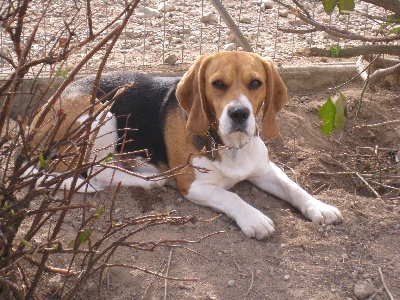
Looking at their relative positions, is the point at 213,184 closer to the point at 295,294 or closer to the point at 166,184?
the point at 166,184

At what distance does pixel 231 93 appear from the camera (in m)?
4.70

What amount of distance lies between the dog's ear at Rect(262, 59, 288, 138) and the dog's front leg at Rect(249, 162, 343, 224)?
395 millimetres

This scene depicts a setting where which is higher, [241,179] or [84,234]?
[84,234]

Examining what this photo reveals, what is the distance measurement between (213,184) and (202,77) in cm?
85

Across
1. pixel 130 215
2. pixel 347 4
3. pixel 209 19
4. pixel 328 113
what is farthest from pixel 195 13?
pixel 347 4

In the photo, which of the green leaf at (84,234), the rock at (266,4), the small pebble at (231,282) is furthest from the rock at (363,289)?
the rock at (266,4)

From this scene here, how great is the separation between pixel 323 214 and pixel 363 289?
0.92m

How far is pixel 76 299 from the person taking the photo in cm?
372

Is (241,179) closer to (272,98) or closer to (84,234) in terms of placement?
(272,98)

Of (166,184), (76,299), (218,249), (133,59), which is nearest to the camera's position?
(76,299)

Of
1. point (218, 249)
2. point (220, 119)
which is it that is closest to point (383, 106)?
point (220, 119)

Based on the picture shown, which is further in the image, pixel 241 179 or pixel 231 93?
pixel 241 179

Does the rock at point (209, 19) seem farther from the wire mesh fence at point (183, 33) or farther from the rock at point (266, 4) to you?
the rock at point (266, 4)

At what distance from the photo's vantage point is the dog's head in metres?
4.63
